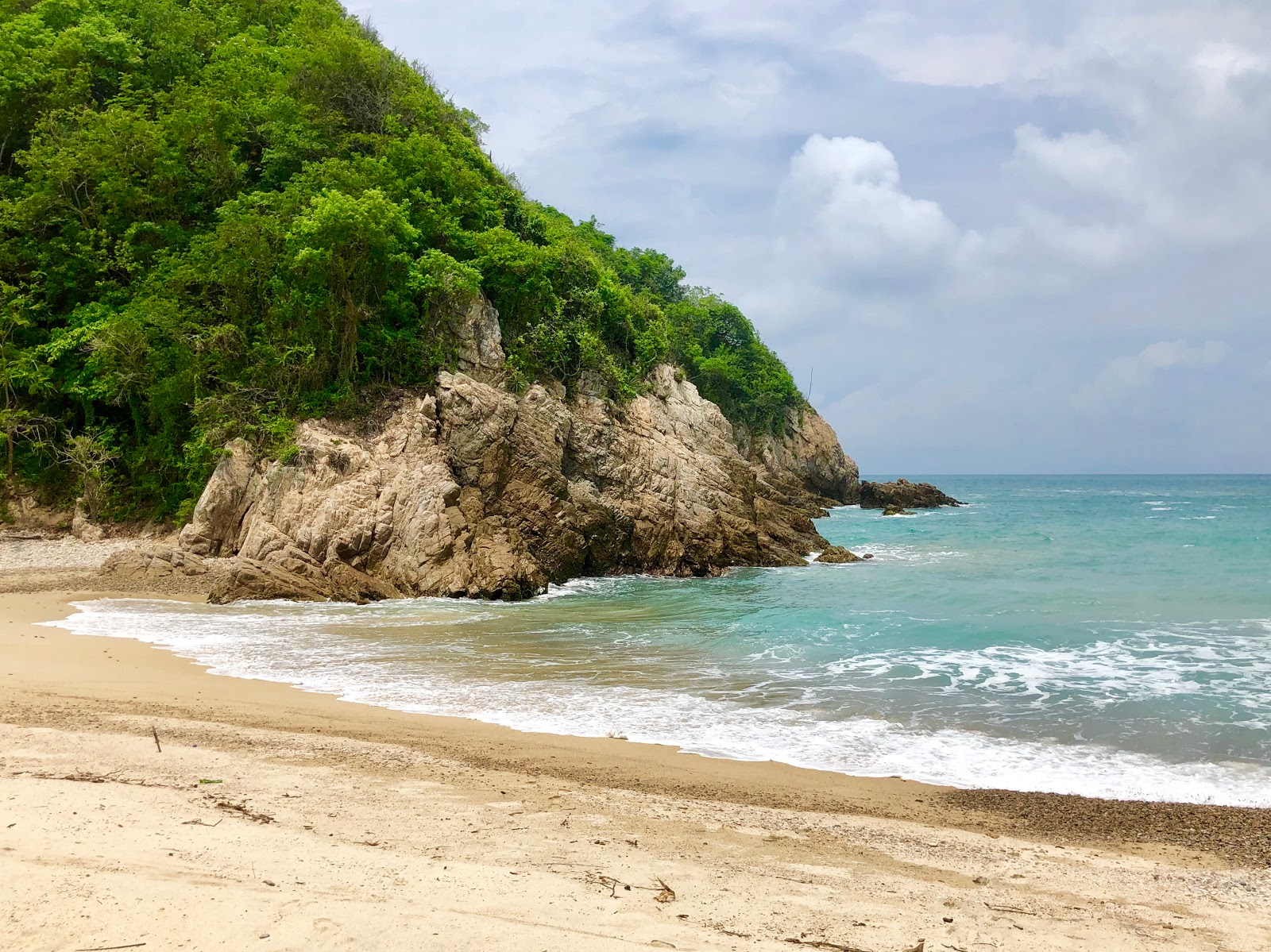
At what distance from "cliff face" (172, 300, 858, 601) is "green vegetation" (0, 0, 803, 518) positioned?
3.97 ft

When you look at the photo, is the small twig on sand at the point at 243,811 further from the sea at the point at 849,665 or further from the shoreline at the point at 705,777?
the sea at the point at 849,665

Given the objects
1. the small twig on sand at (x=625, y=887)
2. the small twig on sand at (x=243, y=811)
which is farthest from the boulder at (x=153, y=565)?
the small twig on sand at (x=625, y=887)

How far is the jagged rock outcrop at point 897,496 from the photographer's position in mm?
56844

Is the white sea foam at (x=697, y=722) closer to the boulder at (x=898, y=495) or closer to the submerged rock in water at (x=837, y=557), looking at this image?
the submerged rock in water at (x=837, y=557)

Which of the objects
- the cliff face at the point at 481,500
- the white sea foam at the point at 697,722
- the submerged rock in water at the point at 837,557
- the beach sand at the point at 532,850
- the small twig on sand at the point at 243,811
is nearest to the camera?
the beach sand at the point at 532,850

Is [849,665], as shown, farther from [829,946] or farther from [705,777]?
[829,946]

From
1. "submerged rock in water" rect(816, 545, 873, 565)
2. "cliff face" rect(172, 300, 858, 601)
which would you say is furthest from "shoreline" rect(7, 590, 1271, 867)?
"submerged rock in water" rect(816, 545, 873, 565)

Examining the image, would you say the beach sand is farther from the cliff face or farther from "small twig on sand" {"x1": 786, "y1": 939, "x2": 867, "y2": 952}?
the cliff face

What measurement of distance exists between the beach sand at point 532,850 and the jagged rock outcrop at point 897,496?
5151 centimetres

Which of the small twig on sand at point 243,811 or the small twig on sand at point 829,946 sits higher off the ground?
the small twig on sand at point 243,811

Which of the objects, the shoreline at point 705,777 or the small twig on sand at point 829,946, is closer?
the small twig on sand at point 829,946

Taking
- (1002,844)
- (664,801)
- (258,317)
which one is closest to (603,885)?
(664,801)

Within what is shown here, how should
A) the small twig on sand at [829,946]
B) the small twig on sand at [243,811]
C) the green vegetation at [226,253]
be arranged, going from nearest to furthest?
the small twig on sand at [829,946] < the small twig on sand at [243,811] < the green vegetation at [226,253]

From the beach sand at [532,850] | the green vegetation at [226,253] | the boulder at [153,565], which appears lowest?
the beach sand at [532,850]
